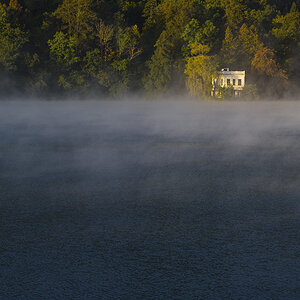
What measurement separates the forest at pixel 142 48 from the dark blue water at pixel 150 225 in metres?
61.2

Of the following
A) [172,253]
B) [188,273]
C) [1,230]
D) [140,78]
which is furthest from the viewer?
[140,78]

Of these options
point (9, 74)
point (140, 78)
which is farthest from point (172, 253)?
point (140, 78)

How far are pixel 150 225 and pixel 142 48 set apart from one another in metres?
81.7

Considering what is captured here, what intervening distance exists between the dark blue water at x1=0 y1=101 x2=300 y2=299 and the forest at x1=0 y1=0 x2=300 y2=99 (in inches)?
2411

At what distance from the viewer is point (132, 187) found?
1335 centimetres

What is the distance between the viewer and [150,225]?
9711 mm

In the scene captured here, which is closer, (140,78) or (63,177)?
(63,177)

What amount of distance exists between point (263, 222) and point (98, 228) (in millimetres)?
2829

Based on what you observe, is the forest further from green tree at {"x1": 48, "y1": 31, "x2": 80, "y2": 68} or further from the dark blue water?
the dark blue water

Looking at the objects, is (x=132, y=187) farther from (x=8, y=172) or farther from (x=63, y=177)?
(x=8, y=172)

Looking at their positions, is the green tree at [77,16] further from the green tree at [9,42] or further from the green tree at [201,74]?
the green tree at [201,74]

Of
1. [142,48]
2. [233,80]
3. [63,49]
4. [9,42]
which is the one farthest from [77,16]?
[233,80]

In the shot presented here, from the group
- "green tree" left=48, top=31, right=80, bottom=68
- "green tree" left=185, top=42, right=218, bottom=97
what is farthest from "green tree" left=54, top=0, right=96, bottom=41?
"green tree" left=185, top=42, right=218, bottom=97

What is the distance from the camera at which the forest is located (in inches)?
3130
